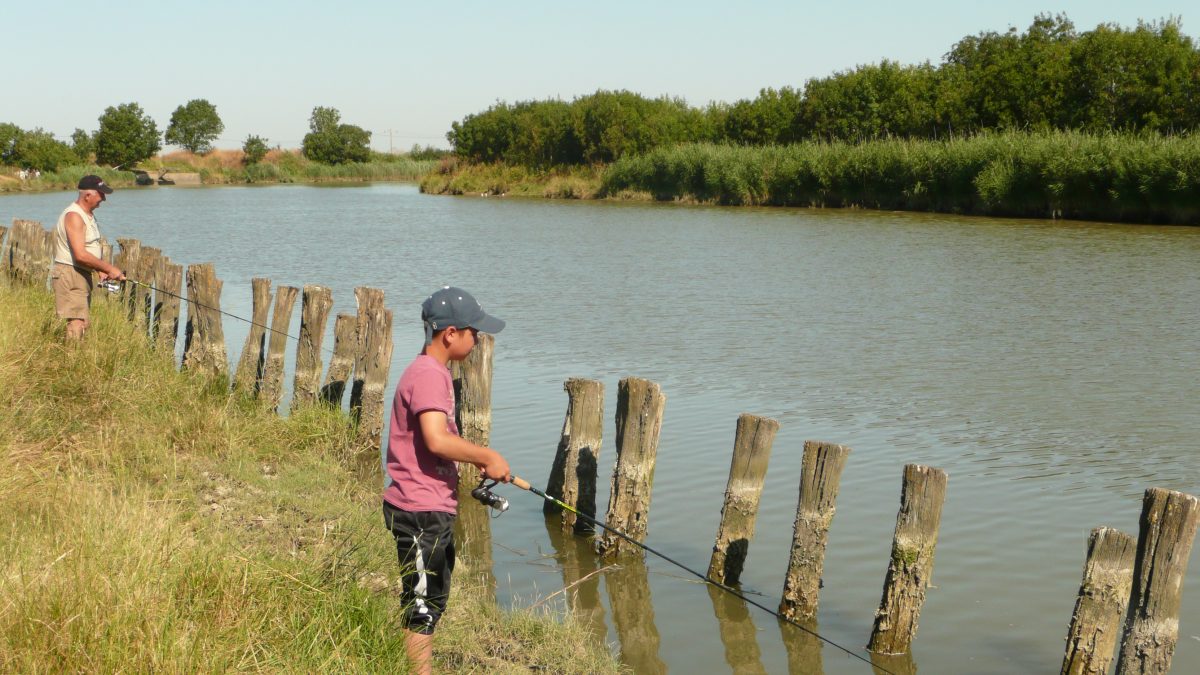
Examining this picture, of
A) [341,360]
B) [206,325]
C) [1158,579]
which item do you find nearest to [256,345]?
[206,325]

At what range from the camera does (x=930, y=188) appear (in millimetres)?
37406

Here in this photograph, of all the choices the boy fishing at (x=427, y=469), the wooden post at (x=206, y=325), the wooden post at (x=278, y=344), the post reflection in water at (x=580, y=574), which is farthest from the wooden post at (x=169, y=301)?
the boy fishing at (x=427, y=469)

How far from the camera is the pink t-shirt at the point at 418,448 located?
449 cm

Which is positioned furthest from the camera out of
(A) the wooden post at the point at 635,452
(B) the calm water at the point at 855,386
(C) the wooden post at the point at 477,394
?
(C) the wooden post at the point at 477,394

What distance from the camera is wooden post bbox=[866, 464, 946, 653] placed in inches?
219

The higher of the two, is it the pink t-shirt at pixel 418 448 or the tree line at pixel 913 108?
the tree line at pixel 913 108

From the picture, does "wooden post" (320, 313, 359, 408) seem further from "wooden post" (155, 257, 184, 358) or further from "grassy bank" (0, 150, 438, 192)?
"grassy bank" (0, 150, 438, 192)

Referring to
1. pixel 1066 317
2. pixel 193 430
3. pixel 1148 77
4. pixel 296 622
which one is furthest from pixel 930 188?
pixel 296 622

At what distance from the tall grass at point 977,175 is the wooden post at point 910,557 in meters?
27.2

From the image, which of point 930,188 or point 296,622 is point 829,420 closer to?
point 296,622

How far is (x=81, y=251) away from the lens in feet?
32.8

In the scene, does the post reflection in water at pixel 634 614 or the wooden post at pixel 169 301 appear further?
the wooden post at pixel 169 301

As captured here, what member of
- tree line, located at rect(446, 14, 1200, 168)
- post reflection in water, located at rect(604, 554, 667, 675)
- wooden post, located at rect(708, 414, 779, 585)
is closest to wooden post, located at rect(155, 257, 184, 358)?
post reflection in water, located at rect(604, 554, 667, 675)

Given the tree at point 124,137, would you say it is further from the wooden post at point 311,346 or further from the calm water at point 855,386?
the wooden post at point 311,346
